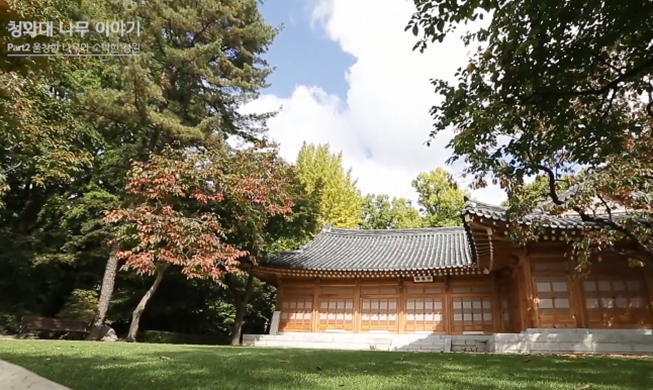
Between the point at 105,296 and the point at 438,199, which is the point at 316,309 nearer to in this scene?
the point at 105,296

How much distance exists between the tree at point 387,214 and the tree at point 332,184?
1.59 m

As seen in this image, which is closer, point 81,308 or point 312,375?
point 312,375

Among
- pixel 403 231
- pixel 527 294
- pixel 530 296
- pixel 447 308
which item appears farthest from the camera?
pixel 403 231

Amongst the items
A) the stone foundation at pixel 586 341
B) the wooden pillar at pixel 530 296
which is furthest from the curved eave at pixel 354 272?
the stone foundation at pixel 586 341

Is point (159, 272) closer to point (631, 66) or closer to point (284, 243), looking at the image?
point (284, 243)

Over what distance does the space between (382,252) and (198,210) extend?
8049mm

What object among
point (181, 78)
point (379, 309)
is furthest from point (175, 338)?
point (181, 78)

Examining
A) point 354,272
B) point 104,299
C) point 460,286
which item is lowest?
point 104,299

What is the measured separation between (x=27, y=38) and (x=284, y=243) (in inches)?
729

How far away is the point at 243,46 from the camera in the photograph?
16.1 meters

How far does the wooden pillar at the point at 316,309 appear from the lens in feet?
49.4

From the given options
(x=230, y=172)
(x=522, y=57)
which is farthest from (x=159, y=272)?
(x=522, y=57)

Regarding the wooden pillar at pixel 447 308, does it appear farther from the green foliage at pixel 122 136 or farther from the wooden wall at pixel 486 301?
the green foliage at pixel 122 136

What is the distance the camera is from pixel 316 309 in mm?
15273
